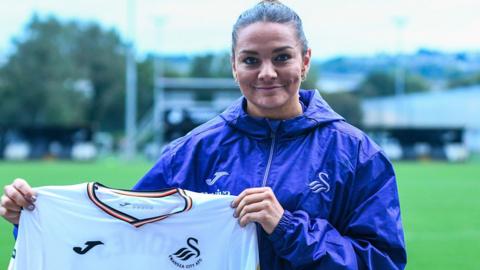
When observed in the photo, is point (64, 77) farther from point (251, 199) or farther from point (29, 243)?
point (251, 199)

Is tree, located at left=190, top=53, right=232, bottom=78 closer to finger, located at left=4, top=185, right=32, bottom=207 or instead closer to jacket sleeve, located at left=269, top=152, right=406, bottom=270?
finger, located at left=4, top=185, right=32, bottom=207

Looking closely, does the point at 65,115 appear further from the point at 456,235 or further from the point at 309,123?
the point at 309,123

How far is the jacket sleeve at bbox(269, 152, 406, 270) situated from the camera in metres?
2.23

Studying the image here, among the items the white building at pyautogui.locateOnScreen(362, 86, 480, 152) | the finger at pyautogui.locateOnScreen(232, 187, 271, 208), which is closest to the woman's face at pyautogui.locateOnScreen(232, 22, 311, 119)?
the finger at pyautogui.locateOnScreen(232, 187, 271, 208)

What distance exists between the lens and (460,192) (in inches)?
599

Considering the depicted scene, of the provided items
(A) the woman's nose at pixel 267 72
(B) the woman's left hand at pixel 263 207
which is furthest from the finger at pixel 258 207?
(A) the woman's nose at pixel 267 72

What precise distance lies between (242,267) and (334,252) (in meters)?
0.39

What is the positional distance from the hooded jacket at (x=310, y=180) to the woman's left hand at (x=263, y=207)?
25 mm

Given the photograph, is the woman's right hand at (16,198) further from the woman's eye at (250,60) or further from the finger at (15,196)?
the woman's eye at (250,60)

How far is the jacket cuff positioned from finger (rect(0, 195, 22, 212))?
3.24ft

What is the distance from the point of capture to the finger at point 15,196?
2.49 meters

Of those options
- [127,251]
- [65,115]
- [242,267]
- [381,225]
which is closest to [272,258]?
[242,267]

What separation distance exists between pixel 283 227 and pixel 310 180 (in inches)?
8.5

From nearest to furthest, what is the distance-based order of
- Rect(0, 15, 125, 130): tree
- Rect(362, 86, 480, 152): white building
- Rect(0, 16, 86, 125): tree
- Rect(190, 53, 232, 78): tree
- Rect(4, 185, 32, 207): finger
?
Rect(4, 185, 32, 207): finger, Rect(362, 86, 480, 152): white building, Rect(0, 16, 86, 125): tree, Rect(0, 15, 125, 130): tree, Rect(190, 53, 232, 78): tree
